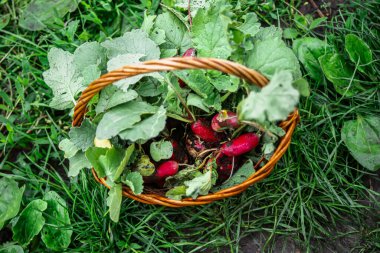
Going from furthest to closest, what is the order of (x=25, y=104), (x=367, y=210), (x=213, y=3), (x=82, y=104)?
1. (x=25, y=104)
2. (x=367, y=210)
3. (x=213, y=3)
4. (x=82, y=104)

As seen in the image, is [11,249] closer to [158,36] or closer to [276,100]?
[158,36]

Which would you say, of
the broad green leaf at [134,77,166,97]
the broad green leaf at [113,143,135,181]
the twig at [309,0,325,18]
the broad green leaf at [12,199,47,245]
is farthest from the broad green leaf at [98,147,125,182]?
the twig at [309,0,325,18]

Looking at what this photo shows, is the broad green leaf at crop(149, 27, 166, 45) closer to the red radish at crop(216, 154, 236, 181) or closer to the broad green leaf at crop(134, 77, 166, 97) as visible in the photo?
the broad green leaf at crop(134, 77, 166, 97)

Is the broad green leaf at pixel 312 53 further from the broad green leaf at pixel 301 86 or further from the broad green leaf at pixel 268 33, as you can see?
the broad green leaf at pixel 301 86

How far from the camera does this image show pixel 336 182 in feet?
5.58

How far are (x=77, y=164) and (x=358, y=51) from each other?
3.53ft

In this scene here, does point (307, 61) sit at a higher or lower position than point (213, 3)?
lower

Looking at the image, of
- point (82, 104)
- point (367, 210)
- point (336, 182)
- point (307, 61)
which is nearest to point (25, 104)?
point (82, 104)

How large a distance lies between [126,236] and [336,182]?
2.57 feet

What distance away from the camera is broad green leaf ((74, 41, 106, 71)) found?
160 cm

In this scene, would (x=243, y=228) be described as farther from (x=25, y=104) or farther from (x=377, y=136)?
(x=25, y=104)

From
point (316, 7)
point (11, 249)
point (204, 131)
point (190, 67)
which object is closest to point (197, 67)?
point (190, 67)

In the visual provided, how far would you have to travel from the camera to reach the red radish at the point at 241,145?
4.86ft

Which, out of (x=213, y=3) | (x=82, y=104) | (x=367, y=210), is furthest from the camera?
(x=367, y=210)
